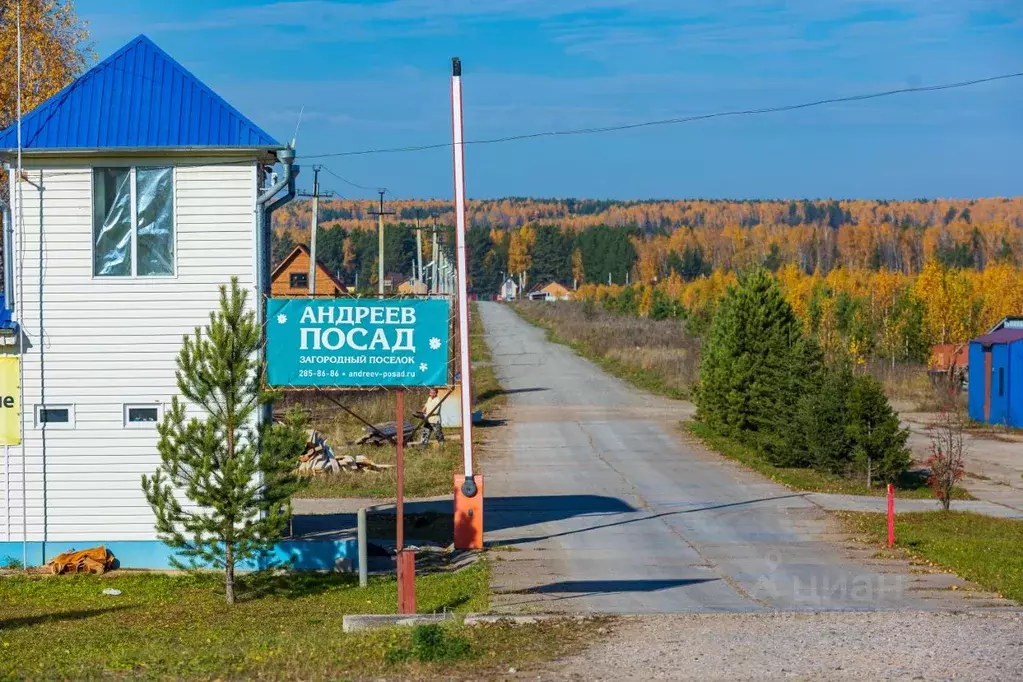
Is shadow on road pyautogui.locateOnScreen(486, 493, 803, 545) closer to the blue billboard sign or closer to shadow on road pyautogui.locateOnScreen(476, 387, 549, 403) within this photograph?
the blue billboard sign

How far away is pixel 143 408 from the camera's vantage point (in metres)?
16.6

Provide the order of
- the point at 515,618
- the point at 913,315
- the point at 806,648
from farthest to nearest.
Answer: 1. the point at 913,315
2. the point at 515,618
3. the point at 806,648

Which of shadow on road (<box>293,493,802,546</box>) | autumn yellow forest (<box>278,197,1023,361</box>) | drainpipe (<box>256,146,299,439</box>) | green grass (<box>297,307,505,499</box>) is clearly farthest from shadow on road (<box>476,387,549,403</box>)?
drainpipe (<box>256,146,299,439</box>)

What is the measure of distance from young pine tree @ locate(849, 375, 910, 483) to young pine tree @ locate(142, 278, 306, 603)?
13.0 m

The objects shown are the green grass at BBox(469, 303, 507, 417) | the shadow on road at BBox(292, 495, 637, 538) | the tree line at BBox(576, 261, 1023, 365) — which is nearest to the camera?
the shadow on road at BBox(292, 495, 637, 538)

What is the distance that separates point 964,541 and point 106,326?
1215cm

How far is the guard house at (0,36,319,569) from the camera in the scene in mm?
16562

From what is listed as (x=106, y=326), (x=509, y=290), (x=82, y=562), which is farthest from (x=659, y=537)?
(x=509, y=290)

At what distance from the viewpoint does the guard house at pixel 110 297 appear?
652 inches

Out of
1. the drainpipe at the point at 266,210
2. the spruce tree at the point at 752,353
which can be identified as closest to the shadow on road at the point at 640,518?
the drainpipe at the point at 266,210

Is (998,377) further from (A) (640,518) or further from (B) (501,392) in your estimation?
(A) (640,518)

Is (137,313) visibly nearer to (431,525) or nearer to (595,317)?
(431,525)

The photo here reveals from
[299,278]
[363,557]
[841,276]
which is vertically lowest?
[363,557]

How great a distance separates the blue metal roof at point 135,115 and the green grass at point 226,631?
5.61 metres
